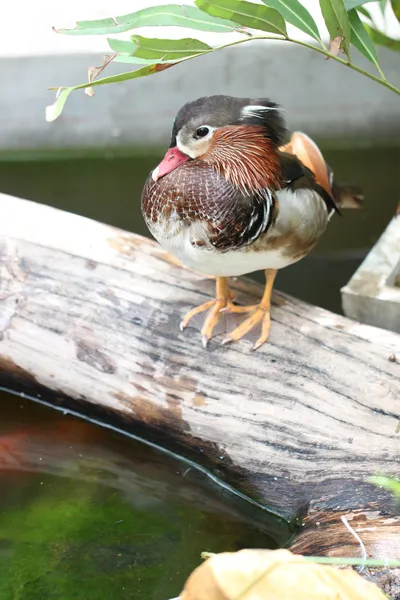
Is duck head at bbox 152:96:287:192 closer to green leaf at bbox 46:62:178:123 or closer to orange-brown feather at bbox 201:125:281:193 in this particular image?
orange-brown feather at bbox 201:125:281:193

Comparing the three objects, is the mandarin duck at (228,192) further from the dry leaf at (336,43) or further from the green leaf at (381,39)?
the green leaf at (381,39)

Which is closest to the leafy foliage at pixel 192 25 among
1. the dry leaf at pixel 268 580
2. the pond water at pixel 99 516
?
the dry leaf at pixel 268 580

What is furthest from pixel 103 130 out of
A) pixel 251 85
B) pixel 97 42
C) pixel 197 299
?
pixel 197 299

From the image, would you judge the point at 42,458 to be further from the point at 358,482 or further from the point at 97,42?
the point at 97,42

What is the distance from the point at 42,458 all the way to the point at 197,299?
487 mm

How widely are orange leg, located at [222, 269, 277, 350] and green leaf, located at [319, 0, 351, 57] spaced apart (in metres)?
0.52

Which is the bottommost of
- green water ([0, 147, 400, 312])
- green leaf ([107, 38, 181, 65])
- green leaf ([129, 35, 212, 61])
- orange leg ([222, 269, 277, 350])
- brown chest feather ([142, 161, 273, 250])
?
green water ([0, 147, 400, 312])

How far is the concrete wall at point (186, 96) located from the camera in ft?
9.09

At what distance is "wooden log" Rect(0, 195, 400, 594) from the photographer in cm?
128

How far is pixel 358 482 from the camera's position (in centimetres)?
125

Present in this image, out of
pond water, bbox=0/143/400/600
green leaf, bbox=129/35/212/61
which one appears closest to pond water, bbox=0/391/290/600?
pond water, bbox=0/143/400/600

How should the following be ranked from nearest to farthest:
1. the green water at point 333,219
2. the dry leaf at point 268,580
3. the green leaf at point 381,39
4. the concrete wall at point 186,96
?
the dry leaf at point 268,580, the green leaf at point 381,39, the green water at point 333,219, the concrete wall at point 186,96

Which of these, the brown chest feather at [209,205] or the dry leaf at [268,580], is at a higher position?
the brown chest feather at [209,205]

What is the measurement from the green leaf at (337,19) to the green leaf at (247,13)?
0.24 feet
